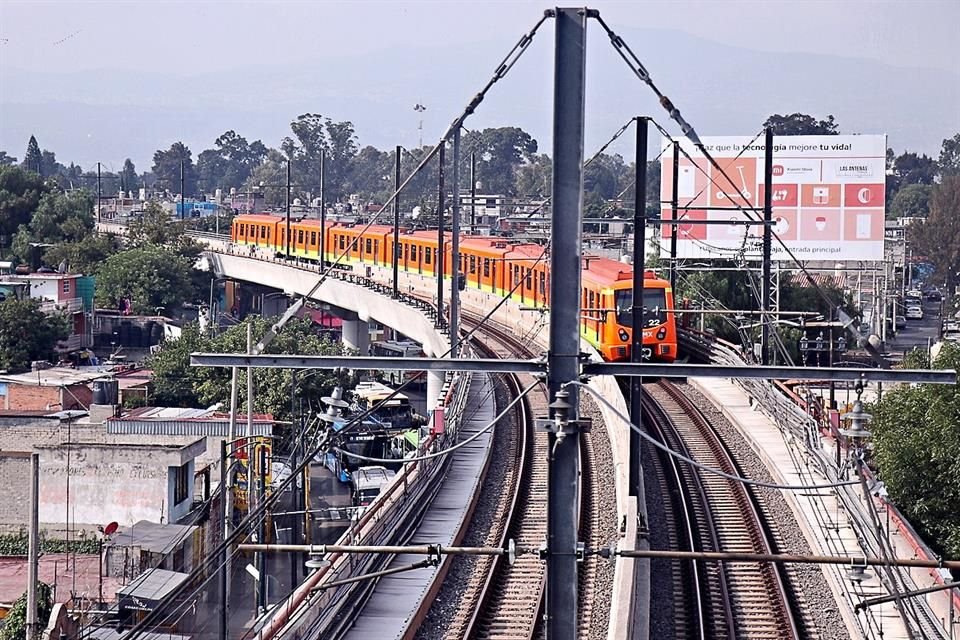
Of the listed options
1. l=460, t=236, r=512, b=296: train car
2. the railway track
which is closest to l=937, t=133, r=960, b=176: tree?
l=460, t=236, r=512, b=296: train car

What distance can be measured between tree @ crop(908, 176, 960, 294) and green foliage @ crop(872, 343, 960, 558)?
1424 inches

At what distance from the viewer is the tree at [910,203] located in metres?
70.2

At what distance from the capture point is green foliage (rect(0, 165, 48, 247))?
56.8 metres

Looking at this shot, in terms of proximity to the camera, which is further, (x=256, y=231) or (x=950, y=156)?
(x=950, y=156)

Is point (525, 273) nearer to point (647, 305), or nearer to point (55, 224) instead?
point (647, 305)

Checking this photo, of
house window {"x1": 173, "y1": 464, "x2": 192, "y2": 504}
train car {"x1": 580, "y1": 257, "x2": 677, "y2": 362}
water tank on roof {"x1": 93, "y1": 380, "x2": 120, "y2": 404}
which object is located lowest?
house window {"x1": 173, "y1": 464, "x2": 192, "y2": 504}

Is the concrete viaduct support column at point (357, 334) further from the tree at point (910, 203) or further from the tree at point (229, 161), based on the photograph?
the tree at point (229, 161)

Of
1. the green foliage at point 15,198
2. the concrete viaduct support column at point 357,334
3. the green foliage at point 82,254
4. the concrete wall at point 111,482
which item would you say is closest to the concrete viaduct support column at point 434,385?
the concrete wall at point 111,482

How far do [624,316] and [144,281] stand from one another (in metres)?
26.0

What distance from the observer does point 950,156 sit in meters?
83.9

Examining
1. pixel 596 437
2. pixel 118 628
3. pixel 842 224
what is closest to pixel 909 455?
pixel 596 437

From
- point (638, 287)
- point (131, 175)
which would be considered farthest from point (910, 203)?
point (131, 175)

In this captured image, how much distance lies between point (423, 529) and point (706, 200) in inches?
721

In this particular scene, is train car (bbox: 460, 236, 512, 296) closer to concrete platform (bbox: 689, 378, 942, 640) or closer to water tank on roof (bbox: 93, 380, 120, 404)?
concrete platform (bbox: 689, 378, 942, 640)
